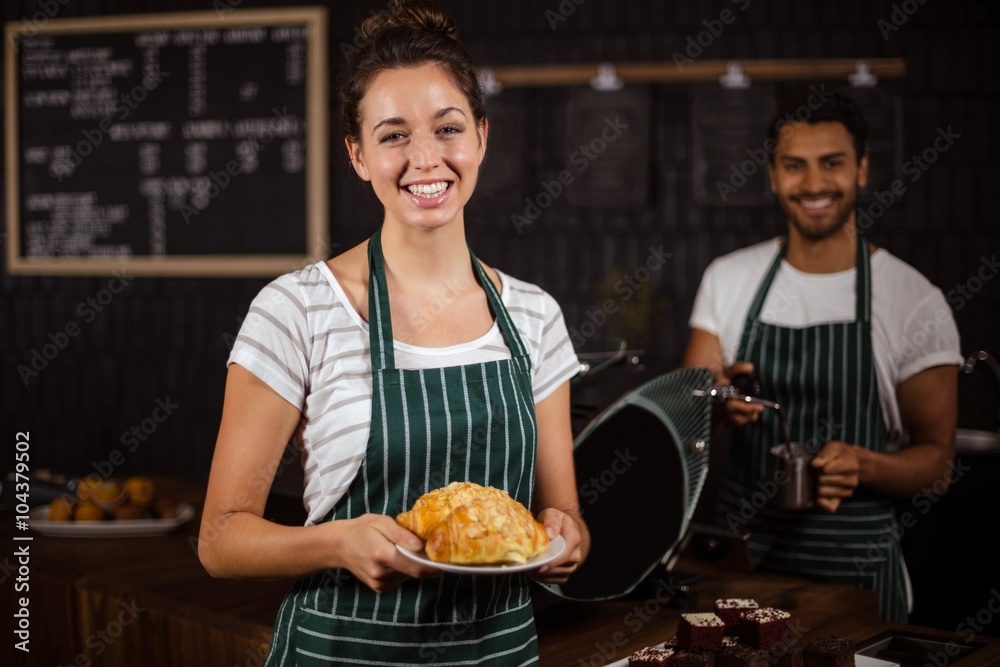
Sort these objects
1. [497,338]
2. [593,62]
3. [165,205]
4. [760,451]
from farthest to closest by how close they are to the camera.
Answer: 1. [165,205]
2. [593,62]
3. [760,451]
4. [497,338]

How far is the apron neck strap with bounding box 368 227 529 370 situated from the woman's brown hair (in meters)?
0.19

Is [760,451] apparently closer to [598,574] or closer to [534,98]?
[598,574]

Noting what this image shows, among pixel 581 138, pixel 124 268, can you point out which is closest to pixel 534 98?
pixel 581 138

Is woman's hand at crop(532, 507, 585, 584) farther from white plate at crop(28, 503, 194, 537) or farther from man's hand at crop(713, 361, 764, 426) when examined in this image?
white plate at crop(28, 503, 194, 537)

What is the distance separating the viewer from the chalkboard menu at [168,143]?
3980 millimetres

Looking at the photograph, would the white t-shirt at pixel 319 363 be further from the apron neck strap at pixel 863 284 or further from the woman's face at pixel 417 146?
the apron neck strap at pixel 863 284

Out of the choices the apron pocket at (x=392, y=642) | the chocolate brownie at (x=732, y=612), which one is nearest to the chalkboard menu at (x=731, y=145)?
the chocolate brownie at (x=732, y=612)

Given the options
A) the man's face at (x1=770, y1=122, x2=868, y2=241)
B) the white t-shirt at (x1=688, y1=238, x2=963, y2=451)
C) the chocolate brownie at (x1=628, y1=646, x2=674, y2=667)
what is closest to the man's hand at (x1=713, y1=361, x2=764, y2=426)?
the white t-shirt at (x1=688, y1=238, x2=963, y2=451)

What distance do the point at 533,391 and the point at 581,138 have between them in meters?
2.48

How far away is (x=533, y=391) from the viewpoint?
4.84 feet

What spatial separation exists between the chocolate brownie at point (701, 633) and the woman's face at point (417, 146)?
2.24 ft

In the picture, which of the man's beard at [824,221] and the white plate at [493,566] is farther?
the man's beard at [824,221]

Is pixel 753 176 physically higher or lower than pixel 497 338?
higher

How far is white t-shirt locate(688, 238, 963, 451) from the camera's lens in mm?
2184
